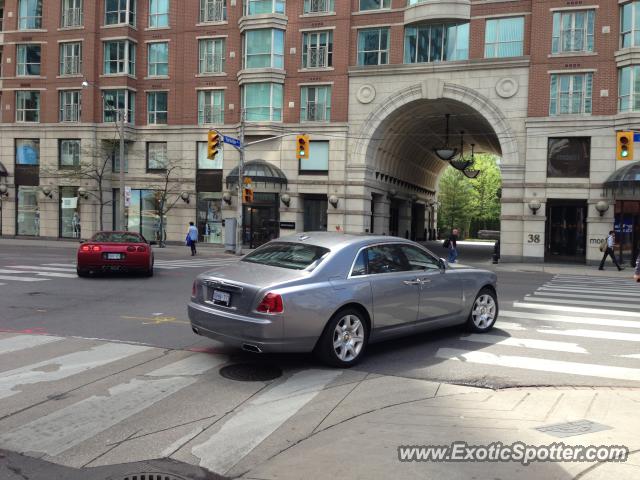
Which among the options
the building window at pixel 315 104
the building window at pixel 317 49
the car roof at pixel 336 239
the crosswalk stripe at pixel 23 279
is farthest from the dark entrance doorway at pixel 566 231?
the car roof at pixel 336 239

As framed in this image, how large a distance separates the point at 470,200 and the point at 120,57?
44.1 m

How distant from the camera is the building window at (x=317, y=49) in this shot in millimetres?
33469

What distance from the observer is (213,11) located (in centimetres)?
3556

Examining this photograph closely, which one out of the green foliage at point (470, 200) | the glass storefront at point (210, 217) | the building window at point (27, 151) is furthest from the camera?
the green foliage at point (470, 200)

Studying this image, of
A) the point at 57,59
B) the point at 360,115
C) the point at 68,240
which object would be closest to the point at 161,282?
the point at 360,115

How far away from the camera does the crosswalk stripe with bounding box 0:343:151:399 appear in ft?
19.0

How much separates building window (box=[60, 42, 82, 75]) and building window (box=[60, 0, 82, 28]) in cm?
133

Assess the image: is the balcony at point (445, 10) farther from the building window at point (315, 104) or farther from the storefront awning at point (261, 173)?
the storefront awning at point (261, 173)

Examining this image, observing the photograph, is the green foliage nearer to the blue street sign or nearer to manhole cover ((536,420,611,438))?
the blue street sign

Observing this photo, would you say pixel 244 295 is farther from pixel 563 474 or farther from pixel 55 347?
pixel 563 474

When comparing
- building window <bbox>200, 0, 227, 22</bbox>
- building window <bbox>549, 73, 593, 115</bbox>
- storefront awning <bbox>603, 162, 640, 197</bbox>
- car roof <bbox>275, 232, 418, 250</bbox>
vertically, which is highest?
building window <bbox>200, 0, 227, 22</bbox>

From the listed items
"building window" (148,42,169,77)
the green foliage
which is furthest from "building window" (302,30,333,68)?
the green foliage

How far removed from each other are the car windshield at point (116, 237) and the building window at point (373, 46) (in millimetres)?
21162

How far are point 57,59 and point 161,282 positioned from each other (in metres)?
29.8
